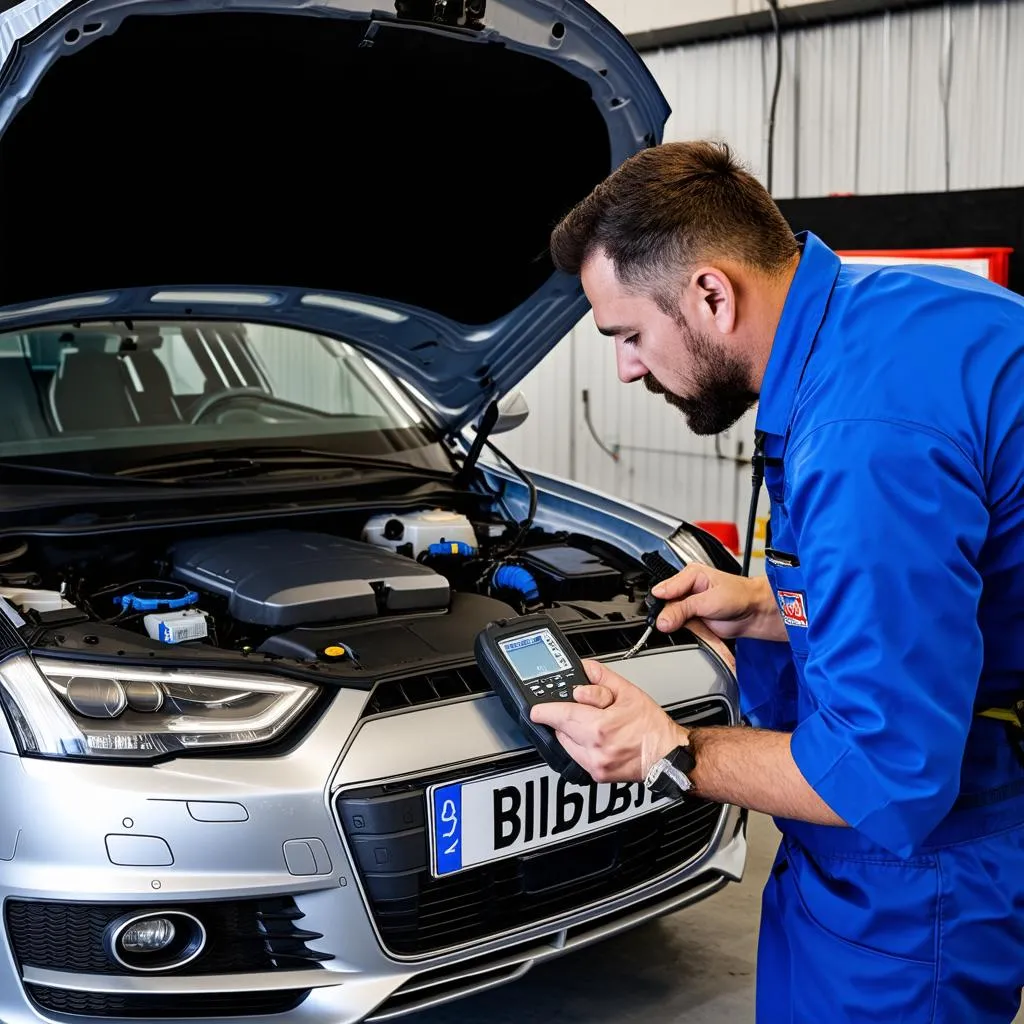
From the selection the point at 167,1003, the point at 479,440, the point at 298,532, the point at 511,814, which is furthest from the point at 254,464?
the point at 167,1003

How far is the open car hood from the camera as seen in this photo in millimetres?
1899

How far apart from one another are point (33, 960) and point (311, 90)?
1489 millimetres

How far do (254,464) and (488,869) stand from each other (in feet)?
3.89

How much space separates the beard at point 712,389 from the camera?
140 cm

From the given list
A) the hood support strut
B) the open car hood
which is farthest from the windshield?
the open car hood

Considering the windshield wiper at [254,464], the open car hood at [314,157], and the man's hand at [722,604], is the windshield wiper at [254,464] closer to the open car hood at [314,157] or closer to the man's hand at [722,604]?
the open car hood at [314,157]

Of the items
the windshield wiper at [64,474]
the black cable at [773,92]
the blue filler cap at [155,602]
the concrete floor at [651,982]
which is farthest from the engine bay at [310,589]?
the black cable at [773,92]

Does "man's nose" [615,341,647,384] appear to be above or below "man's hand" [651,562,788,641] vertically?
above

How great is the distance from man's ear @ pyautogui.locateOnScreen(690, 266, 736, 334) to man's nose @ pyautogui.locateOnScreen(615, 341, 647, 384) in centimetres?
12

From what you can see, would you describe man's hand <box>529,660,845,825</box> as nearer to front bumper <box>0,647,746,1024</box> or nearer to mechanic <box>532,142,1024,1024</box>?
mechanic <box>532,142,1024,1024</box>

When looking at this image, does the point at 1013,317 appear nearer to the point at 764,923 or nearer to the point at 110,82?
the point at 764,923

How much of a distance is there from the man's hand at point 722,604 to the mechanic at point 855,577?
0.29 metres

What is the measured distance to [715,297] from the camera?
4.46 feet

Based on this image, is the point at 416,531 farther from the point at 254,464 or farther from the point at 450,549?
the point at 254,464
